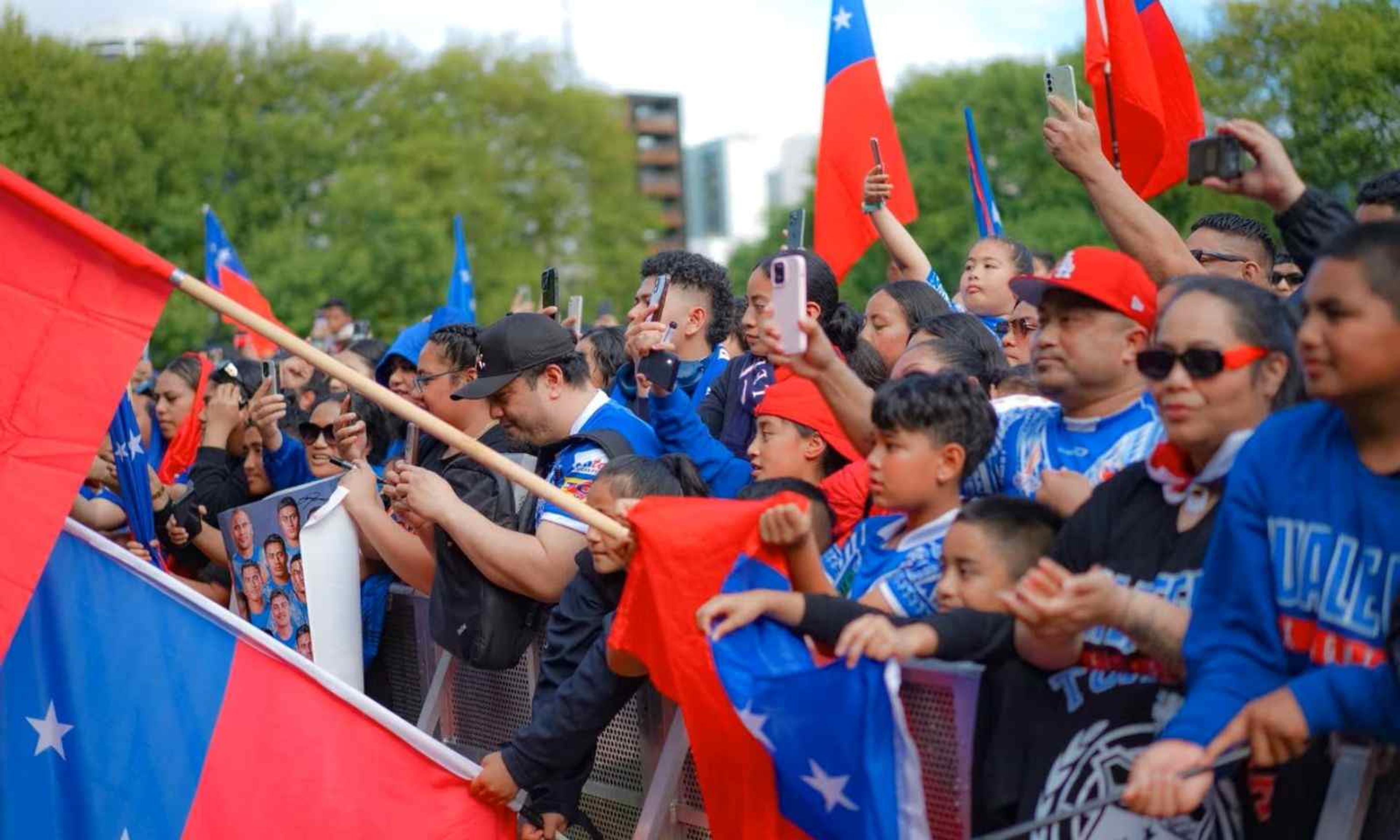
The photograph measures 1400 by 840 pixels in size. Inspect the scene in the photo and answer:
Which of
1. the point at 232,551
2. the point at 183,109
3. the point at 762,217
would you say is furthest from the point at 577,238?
the point at 232,551

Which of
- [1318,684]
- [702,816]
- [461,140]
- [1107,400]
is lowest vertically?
[702,816]

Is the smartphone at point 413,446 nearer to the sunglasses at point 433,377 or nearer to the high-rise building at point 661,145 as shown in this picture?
the sunglasses at point 433,377

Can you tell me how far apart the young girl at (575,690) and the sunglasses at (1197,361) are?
169cm

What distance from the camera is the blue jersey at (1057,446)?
3.90m

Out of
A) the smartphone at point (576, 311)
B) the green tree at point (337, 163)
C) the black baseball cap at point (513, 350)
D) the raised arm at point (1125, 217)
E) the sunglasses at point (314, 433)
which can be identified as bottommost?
the sunglasses at point (314, 433)

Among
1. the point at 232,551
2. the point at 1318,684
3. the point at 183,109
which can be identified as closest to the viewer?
the point at 1318,684

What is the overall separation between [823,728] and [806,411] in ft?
4.50

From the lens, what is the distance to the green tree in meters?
39.1

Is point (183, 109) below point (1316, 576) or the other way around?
the other way around

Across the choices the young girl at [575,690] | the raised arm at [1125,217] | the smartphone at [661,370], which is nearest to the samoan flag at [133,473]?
the smartphone at [661,370]

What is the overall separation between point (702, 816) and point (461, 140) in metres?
52.6

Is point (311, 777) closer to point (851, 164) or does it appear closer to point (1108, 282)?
point (1108, 282)

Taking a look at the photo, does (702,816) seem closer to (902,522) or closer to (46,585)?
(902,522)

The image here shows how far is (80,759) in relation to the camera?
5.35 m
